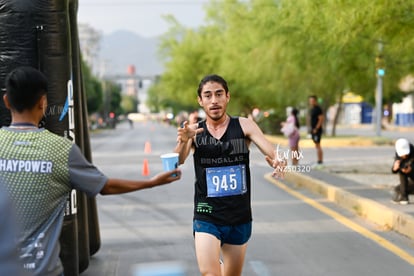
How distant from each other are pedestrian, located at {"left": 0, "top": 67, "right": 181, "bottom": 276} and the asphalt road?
4425 mm

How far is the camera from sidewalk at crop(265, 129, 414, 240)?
1063cm

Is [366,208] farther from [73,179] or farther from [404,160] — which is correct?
[73,179]

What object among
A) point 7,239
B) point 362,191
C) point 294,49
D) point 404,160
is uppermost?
point 294,49

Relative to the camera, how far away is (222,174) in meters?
5.53

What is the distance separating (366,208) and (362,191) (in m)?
1.99

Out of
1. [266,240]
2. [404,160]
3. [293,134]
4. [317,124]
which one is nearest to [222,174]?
[266,240]

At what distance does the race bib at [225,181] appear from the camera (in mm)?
5523

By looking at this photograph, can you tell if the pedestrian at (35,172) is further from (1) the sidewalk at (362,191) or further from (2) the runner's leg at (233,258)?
(1) the sidewalk at (362,191)

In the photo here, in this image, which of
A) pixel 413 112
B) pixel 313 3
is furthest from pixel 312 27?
pixel 413 112

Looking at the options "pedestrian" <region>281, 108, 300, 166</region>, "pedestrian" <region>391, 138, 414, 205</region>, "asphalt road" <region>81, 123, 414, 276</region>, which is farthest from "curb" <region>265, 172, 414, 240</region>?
"pedestrian" <region>281, 108, 300, 166</region>

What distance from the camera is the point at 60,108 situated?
6.61 m

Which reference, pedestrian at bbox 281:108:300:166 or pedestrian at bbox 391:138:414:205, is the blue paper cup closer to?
pedestrian at bbox 391:138:414:205

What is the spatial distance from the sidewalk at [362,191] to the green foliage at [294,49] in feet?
8.16

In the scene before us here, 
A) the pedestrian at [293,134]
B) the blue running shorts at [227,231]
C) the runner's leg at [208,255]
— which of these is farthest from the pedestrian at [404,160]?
the pedestrian at [293,134]
